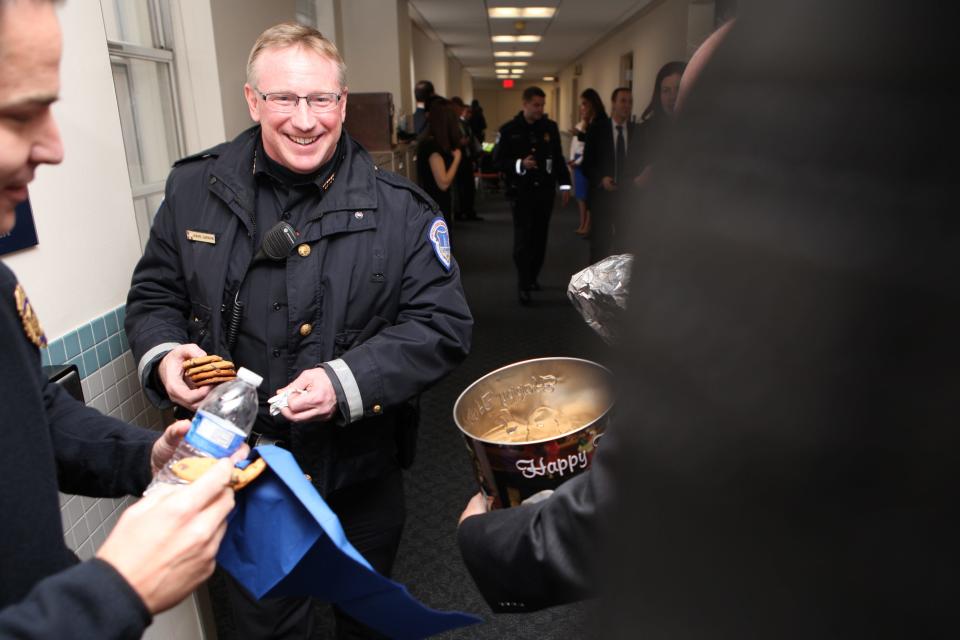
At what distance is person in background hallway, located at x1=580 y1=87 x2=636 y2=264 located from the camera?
5.36 meters

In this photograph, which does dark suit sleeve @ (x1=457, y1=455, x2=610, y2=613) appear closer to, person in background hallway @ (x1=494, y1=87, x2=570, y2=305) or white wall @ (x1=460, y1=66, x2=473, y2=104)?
person in background hallway @ (x1=494, y1=87, x2=570, y2=305)

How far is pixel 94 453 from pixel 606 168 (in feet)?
15.9

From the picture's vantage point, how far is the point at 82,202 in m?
1.48

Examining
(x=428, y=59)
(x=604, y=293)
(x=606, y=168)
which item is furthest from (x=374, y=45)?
(x=428, y=59)

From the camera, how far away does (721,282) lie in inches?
17.0

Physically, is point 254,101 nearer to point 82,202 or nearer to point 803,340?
point 82,202

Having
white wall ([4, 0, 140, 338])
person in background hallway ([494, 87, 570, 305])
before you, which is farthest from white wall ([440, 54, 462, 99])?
white wall ([4, 0, 140, 338])

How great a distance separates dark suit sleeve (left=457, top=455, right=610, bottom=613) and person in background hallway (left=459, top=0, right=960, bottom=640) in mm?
212

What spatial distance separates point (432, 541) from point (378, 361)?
1.41 metres

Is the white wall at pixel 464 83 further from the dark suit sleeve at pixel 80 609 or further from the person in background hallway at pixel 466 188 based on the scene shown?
the dark suit sleeve at pixel 80 609

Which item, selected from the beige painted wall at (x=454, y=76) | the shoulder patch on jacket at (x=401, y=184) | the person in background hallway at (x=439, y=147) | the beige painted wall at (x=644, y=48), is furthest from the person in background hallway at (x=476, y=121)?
the shoulder patch on jacket at (x=401, y=184)

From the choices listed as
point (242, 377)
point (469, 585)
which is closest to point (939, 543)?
point (242, 377)

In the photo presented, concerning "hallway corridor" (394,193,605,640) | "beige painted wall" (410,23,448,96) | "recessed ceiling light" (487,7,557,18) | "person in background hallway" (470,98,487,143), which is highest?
"recessed ceiling light" (487,7,557,18)

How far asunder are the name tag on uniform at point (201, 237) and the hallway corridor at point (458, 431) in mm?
858
